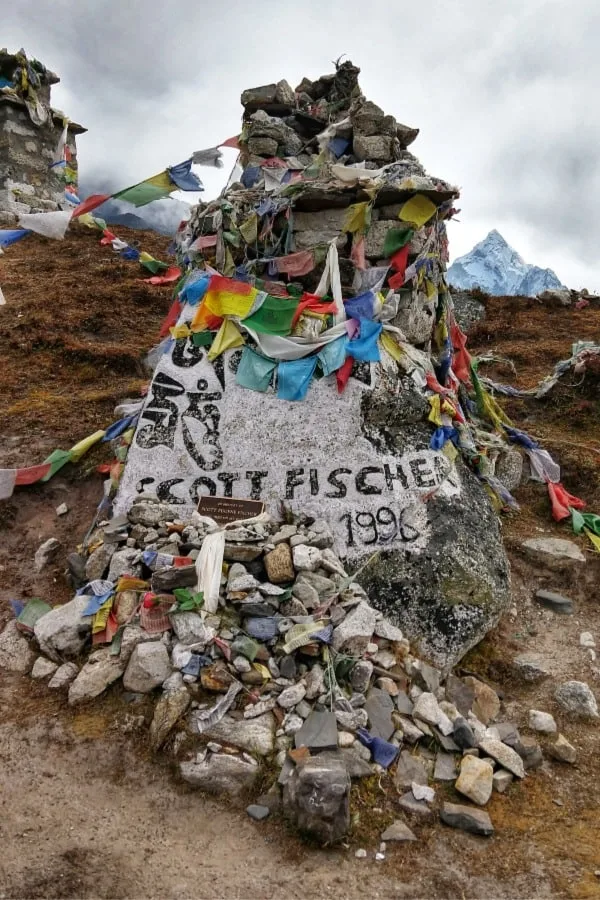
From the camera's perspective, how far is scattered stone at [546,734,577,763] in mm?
4758

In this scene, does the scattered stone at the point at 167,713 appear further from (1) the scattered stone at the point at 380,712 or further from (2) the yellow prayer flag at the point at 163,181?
(2) the yellow prayer flag at the point at 163,181

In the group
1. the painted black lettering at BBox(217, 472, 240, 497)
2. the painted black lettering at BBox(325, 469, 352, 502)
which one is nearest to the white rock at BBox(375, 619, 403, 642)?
the painted black lettering at BBox(325, 469, 352, 502)

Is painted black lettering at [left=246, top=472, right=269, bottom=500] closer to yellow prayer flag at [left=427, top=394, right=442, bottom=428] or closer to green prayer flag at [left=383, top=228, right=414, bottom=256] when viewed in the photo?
yellow prayer flag at [left=427, top=394, right=442, bottom=428]

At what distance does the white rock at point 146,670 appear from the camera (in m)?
4.69

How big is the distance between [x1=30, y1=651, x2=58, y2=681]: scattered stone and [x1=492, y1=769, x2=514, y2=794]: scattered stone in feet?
11.7

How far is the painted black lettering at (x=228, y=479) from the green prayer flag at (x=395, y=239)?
347cm

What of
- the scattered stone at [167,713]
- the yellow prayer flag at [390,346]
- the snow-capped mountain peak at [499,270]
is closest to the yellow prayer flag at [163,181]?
the yellow prayer flag at [390,346]

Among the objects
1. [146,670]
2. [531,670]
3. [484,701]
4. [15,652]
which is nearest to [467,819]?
[484,701]

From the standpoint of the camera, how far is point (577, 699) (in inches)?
211

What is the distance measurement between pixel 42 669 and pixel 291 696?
7.00 feet

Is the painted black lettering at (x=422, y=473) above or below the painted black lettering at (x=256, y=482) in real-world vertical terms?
above

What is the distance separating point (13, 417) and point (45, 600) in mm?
4204

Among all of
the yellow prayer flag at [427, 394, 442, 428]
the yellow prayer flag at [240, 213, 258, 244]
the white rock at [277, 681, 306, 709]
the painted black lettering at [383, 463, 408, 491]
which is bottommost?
the white rock at [277, 681, 306, 709]

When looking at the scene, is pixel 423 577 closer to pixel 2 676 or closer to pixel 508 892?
pixel 508 892
